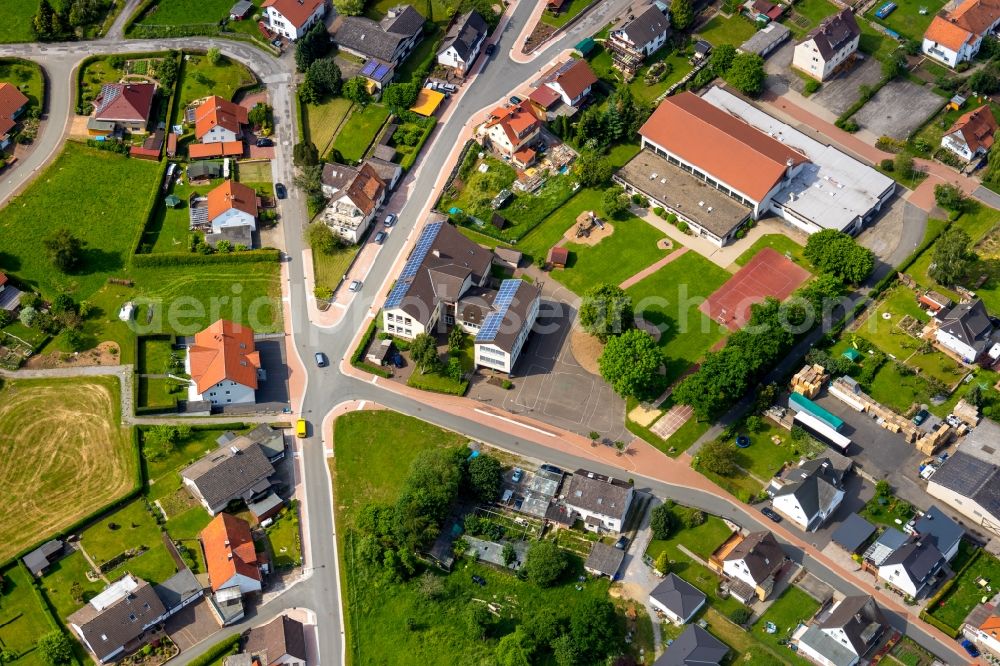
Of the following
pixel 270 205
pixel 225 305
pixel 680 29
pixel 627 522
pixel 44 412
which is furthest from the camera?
pixel 680 29

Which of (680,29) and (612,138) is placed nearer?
(612,138)

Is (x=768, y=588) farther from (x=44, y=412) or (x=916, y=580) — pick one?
(x=44, y=412)

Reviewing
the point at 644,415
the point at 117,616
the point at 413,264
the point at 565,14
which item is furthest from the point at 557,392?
the point at 565,14

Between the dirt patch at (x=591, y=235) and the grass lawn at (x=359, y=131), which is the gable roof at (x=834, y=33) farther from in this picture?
the grass lawn at (x=359, y=131)

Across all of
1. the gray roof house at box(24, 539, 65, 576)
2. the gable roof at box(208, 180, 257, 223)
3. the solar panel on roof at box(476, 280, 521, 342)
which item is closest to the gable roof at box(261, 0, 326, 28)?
the gable roof at box(208, 180, 257, 223)

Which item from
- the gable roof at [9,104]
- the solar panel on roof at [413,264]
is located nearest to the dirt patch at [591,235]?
the solar panel on roof at [413,264]

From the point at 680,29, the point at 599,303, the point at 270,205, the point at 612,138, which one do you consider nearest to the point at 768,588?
the point at 599,303

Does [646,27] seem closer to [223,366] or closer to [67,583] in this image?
[223,366]
